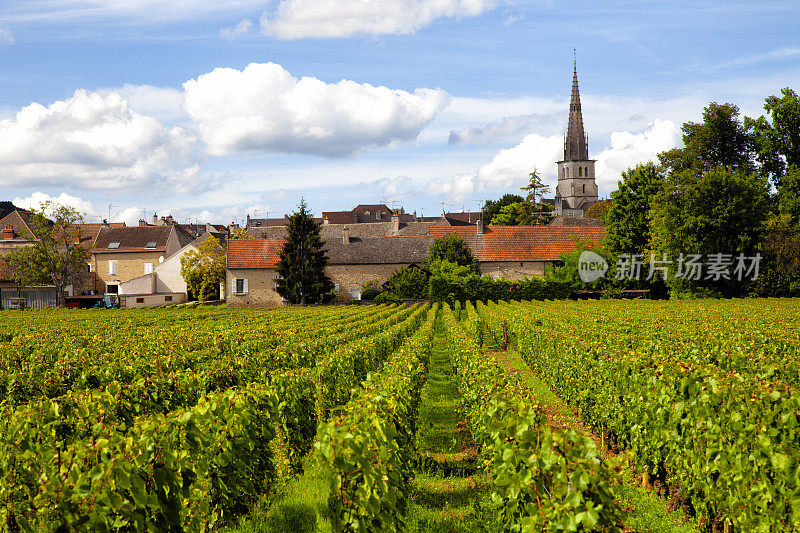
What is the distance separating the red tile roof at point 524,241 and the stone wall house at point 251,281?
48.8ft

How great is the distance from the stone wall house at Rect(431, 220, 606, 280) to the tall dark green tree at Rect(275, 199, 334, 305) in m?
11.8

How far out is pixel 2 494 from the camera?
4516 mm

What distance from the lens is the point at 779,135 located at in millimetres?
43812

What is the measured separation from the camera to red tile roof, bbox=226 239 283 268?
5047 centimetres

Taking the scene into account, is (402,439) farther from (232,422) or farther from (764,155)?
(764,155)

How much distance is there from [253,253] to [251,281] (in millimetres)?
2552

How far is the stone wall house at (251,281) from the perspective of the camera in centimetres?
5025

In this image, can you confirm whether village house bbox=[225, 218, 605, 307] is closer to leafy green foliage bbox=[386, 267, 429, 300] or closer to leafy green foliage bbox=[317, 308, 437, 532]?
leafy green foliage bbox=[386, 267, 429, 300]

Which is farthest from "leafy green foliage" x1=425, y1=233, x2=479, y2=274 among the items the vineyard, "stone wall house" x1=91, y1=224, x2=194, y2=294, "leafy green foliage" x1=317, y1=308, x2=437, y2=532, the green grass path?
"leafy green foliage" x1=317, y1=308, x2=437, y2=532

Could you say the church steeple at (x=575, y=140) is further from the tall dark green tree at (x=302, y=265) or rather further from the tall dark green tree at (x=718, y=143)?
the tall dark green tree at (x=302, y=265)

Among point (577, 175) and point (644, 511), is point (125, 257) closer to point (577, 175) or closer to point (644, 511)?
point (644, 511)

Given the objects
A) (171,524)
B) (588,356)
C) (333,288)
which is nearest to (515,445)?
(171,524)

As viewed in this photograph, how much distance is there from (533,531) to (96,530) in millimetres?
2955

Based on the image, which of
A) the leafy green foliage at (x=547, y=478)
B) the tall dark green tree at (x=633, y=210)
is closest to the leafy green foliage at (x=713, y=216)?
the tall dark green tree at (x=633, y=210)
